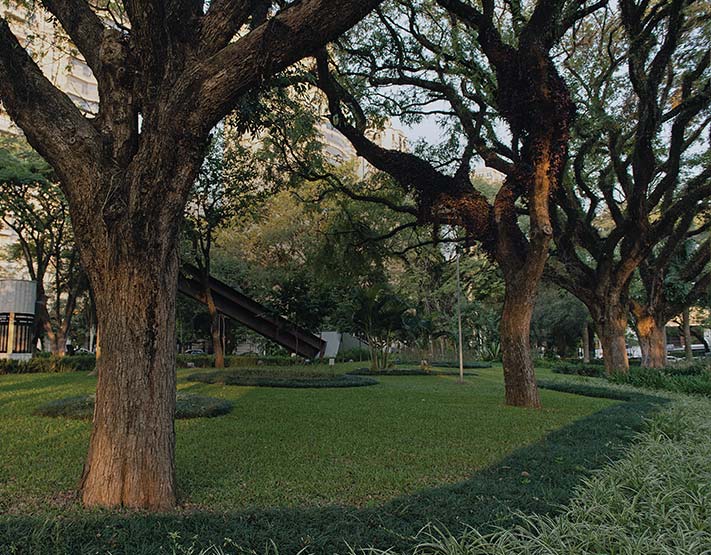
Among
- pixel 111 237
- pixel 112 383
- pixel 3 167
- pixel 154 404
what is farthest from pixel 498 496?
pixel 3 167

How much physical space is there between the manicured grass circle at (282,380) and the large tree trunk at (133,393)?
914 cm

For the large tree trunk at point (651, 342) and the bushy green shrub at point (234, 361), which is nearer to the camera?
the large tree trunk at point (651, 342)

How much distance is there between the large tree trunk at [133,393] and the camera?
3361 mm

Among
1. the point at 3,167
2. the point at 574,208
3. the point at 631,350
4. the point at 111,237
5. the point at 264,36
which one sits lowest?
the point at 631,350

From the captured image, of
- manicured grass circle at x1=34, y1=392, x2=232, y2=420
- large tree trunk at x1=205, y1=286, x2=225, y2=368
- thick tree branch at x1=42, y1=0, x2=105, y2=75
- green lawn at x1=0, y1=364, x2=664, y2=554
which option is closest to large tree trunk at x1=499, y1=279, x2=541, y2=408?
green lawn at x1=0, y1=364, x2=664, y2=554

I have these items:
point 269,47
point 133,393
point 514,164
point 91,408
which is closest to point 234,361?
point 91,408

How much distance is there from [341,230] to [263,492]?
355 inches

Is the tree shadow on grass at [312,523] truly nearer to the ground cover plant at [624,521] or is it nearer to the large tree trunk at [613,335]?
the ground cover plant at [624,521]

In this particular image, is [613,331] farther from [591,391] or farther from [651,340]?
[591,391]

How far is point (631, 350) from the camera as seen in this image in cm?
5038

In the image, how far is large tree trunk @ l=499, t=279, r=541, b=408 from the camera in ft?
28.5

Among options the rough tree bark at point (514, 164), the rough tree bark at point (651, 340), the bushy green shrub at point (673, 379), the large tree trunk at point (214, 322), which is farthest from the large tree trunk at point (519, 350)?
the large tree trunk at point (214, 322)

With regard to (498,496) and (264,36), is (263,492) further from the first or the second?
(264,36)

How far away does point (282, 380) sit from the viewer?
1311cm
